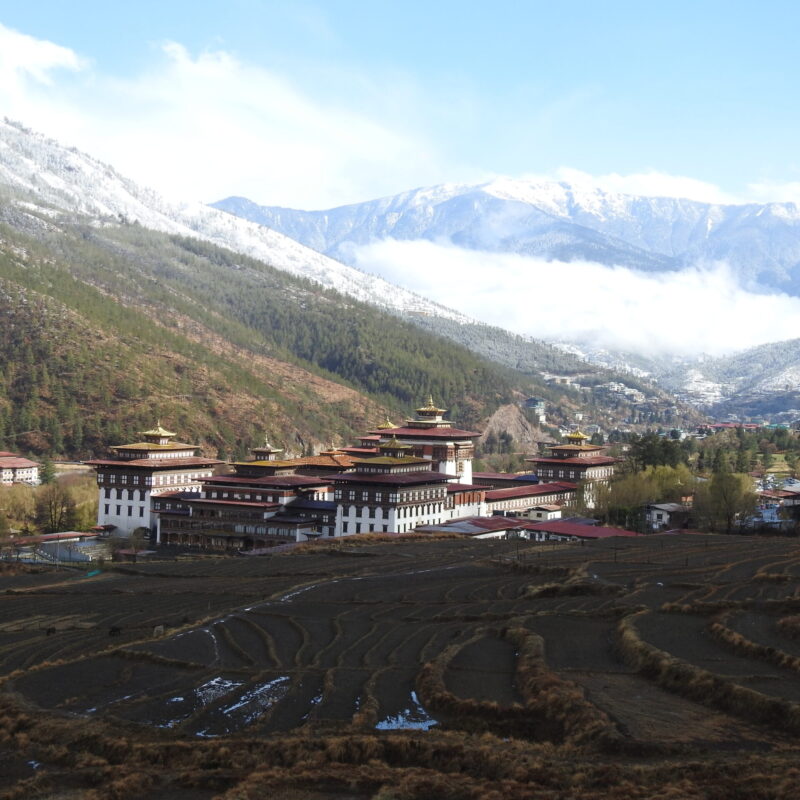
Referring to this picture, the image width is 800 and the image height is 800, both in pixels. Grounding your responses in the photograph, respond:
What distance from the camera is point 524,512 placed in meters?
94.8

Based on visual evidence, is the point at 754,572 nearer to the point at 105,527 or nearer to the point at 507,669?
the point at 507,669

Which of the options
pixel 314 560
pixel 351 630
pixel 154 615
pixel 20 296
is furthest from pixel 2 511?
pixel 20 296

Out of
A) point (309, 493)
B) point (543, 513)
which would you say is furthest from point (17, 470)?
point (543, 513)

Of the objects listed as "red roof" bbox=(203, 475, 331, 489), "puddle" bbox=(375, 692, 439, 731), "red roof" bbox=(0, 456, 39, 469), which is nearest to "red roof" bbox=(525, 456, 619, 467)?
"red roof" bbox=(203, 475, 331, 489)

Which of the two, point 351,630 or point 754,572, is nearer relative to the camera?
point 351,630

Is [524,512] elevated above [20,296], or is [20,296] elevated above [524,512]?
[20,296]

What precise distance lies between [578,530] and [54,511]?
4018cm

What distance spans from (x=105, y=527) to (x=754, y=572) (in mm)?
52500

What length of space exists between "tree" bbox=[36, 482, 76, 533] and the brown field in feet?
127

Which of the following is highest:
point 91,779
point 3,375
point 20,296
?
point 20,296

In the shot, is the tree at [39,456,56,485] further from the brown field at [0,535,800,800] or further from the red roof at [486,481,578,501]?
the brown field at [0,535,800,800]

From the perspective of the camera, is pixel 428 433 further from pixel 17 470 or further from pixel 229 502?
pixel 17 470

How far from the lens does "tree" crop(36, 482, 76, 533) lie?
91000mm

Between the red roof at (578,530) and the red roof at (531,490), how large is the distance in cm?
1396
